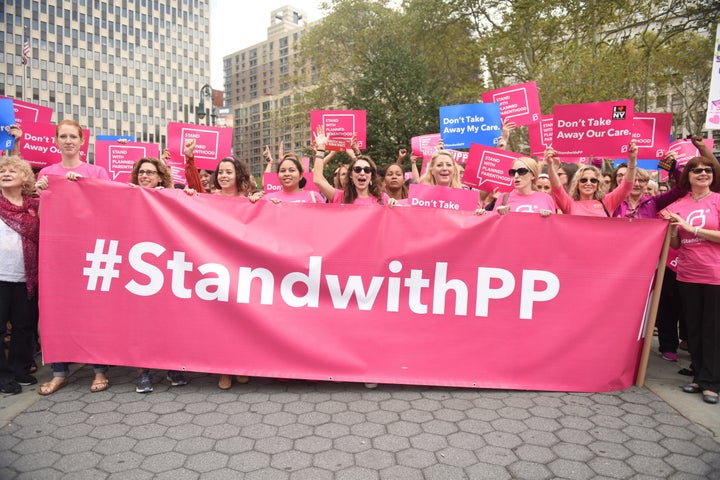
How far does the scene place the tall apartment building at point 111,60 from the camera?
282 feet

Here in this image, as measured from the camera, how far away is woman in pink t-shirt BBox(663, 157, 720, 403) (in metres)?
4.03

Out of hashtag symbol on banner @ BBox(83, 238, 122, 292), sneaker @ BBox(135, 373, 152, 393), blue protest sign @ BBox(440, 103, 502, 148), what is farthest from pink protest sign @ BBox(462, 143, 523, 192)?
sneaker @ BBox(135, 373, 152, 393)

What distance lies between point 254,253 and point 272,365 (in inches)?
35.0

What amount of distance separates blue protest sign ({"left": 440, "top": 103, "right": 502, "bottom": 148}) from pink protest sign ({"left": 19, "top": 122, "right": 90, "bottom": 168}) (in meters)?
4.52

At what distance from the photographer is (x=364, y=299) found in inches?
163

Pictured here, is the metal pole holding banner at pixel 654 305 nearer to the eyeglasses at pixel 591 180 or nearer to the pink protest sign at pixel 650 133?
the eyeglasses at pixel 591 180

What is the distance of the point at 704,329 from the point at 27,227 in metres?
5.39

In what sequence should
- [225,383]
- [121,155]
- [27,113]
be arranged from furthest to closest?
[121,155] → [27,113] → [225,383]

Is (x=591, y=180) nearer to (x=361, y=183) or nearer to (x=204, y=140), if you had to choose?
(x=361, y=183)

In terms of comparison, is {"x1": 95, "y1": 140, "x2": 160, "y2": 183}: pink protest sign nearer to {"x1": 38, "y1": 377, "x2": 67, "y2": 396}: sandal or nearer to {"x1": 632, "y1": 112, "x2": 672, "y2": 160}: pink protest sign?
{"x1": 38, "y1": 377, "x2": 67, "y2": 396}: sandal

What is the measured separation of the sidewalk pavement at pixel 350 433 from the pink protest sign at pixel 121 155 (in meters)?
3.02

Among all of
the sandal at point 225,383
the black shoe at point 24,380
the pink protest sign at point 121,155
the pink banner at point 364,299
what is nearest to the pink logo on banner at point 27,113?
the pink protest sign at point 121,155

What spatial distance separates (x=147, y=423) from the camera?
3527 millimetres

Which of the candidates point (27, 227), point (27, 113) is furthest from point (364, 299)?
point (27, 113)
